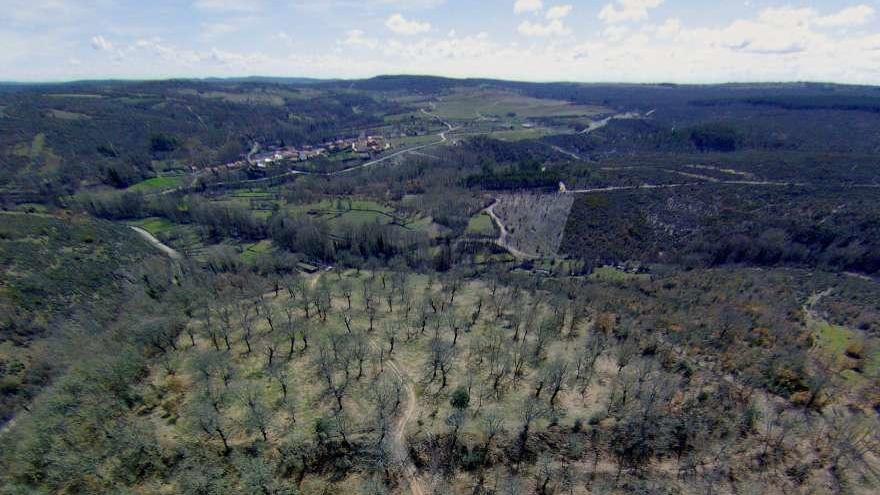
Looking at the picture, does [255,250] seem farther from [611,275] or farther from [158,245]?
[611,275]

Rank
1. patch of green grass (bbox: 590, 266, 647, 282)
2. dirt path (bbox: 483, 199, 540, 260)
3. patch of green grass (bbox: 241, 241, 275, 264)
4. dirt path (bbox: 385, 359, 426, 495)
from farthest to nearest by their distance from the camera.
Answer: dirt path (bbox: 483, 199, 540, 260) → patch of green grass (bbox: 241, 241, 275, 264) → patch of green grass (bbox: 590, 266, 647, 282) → dirt path (bbox: 385, 359, 426, 495)

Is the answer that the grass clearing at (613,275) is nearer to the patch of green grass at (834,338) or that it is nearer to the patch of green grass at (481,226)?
the patch of green grass at (481,226)

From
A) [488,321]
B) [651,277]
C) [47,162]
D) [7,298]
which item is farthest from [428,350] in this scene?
[47,162]

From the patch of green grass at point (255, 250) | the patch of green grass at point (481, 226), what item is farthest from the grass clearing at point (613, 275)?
the patch of green grass at point (255, 250)

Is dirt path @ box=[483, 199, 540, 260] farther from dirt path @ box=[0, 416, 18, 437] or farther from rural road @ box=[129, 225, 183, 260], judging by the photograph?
dirt path @ box=[0, 416, 18, 437]

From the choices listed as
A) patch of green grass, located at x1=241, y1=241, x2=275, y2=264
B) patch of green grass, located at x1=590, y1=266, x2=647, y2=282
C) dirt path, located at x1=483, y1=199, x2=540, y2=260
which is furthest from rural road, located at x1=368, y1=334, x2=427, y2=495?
dirt path, located at x1=483, y1=199, x2=540, y2=260

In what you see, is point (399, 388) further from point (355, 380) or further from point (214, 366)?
point (214, 366)
